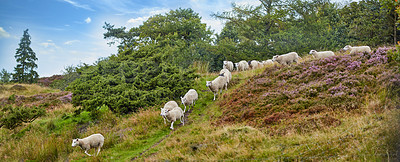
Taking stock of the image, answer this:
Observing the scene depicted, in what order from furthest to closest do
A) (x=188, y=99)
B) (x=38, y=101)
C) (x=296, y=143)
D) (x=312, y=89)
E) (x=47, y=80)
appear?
1. (x=47, y=80)
2. (x=38, y=101)
3. (x=188, y=99)
4. (x=312, y=89)
5. (x=296, y=143)

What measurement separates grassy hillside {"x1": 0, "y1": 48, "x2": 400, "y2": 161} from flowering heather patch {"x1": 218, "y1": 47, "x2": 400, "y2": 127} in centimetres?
4

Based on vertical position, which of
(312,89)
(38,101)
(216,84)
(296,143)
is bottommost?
(38,101)

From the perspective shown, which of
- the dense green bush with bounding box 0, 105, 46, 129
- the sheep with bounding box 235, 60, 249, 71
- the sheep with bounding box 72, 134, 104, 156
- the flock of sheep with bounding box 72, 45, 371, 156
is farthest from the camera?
the sheep with bounding box 235, 60, 249, 71

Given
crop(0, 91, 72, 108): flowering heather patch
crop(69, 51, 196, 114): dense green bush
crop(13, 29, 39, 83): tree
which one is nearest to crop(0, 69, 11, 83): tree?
crop(13, 29, 39, 83): tree

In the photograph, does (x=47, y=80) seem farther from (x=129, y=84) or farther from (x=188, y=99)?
(x=188, y=99)

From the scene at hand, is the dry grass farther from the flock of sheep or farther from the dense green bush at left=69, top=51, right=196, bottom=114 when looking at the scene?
the dense green bush at left=69, top=51, right=196, bottom=114

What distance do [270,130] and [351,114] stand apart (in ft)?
9.51

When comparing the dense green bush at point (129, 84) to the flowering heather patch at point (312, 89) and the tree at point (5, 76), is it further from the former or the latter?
the tree at point (5, 76)

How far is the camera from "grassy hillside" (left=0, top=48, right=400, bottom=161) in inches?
276

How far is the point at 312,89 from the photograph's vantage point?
12062 mm

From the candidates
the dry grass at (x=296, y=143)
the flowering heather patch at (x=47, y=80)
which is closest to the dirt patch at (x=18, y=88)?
the flowering heather patch at (x=47, y=80)

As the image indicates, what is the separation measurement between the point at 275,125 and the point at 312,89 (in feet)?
11.8

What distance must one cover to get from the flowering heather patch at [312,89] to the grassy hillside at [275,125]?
1.5 inches

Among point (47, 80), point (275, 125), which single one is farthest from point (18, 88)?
point (275, 125)
